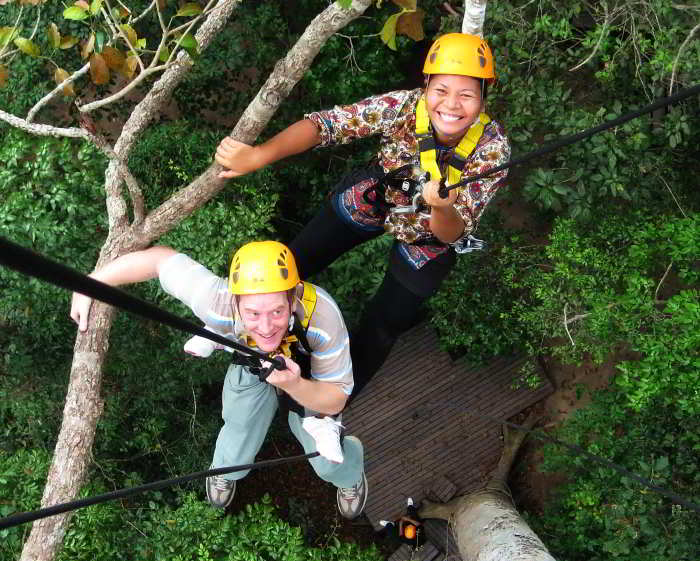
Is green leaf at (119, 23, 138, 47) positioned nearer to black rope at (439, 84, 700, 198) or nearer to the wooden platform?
black rope at (439, 84, 700, 198)

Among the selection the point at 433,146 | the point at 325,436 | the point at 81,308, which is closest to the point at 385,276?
the point at 325,436

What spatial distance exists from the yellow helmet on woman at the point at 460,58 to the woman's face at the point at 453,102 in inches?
1.2

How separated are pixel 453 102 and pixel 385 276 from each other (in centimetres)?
136

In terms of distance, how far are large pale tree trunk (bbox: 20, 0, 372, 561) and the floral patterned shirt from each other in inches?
23.5

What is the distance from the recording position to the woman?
3.17 metres

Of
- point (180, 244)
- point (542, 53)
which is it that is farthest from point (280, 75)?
point (542, 53)

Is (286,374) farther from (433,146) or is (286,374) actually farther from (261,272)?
(433,146)

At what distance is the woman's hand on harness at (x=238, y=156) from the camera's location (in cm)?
350

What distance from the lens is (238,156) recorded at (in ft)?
11.6

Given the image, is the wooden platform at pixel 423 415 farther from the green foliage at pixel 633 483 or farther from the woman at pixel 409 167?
the woman at pixel 409 167

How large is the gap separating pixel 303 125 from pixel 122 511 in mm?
3505

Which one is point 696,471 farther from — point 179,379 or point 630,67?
point 179,379

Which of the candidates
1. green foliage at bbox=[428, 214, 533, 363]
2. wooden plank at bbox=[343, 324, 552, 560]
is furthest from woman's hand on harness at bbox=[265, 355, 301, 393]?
wooden plank at bbox=[343, 324, 552, 560]

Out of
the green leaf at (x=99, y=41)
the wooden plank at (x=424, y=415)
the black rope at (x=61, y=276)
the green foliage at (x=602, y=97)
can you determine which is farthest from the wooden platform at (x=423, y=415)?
the black rope at (x=61, y=276)
